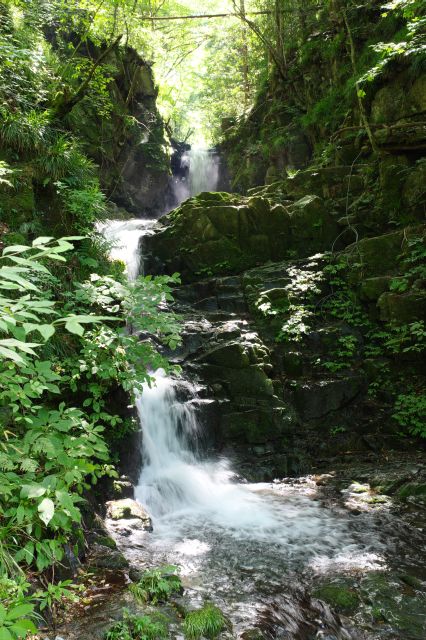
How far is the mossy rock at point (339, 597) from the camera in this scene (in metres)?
3.49

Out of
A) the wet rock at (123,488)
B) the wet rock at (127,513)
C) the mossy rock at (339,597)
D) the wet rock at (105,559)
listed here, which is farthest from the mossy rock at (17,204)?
the mossy rock at (339,597)

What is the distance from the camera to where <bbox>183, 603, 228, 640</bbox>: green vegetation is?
2.92 m

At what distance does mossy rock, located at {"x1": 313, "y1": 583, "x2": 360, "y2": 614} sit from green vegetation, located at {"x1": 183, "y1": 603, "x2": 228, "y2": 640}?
99cm

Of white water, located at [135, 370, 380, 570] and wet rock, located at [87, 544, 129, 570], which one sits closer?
wet rock, located at [87, 544, 129, 570]

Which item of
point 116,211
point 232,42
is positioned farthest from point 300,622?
point 232,42

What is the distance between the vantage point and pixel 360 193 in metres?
10.0

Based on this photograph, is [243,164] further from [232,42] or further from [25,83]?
[25,83]

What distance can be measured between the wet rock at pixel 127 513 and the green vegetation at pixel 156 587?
1.39 m

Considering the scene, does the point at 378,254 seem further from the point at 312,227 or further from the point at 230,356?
the point at 230,356

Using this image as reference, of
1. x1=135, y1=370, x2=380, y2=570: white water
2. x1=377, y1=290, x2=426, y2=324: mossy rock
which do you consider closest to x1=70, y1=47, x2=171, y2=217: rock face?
x1=135, y1=370, x2=380, y2=570: white water

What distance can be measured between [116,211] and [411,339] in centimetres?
1218

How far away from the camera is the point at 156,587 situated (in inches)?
131

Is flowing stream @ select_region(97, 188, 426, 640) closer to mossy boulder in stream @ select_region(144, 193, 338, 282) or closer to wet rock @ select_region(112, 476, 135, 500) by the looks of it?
wet rock @ select_region(112, 476, 135, 500)

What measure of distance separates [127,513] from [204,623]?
85.1 inches
